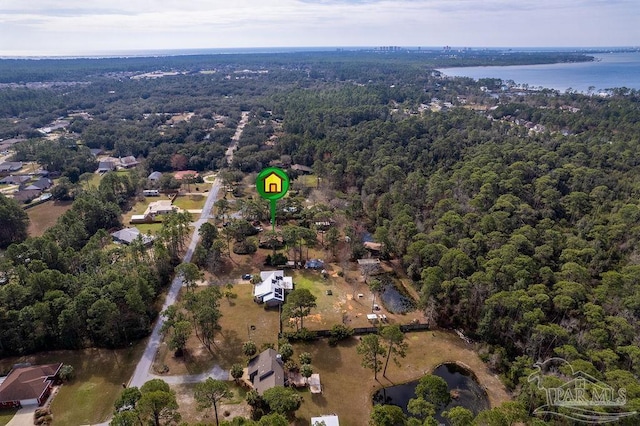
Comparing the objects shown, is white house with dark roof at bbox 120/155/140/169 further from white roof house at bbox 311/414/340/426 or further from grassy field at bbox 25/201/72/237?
white roof house at bbox 311/414/340/426

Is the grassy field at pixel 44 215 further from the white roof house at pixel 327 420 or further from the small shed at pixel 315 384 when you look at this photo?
the white roof house at pixel 327 420

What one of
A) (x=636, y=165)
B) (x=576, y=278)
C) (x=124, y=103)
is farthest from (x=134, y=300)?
(x=124, y=103)

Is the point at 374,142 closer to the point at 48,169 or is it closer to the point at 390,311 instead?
the point at 390,311

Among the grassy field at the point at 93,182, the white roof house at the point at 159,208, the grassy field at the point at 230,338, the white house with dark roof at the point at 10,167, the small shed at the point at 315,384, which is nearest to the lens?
the small shed at the point at 315,384

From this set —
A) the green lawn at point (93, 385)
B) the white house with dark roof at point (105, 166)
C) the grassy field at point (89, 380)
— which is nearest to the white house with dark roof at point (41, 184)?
the white house with dark roof at point (105, 166)

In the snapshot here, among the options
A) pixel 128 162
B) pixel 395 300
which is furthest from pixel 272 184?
pixel 128 162

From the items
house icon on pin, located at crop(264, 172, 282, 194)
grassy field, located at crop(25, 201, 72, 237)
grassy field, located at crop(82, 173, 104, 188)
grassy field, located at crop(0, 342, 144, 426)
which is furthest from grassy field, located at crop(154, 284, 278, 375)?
grassy field, located at crop(82, 173, 104, 188)

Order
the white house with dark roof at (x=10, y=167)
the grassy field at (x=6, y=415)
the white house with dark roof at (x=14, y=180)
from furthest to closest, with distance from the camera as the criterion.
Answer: the white house with dark roof at (x=10, y=167)
the white house with dark roof at (x=14, y=180)
the grassy field at (x=6, y=415)
